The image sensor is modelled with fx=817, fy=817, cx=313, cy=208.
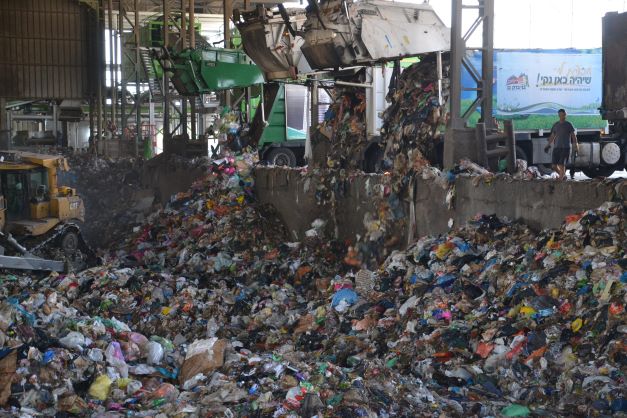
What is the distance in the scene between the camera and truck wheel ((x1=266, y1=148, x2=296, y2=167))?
737 inches

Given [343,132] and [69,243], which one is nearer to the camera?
[69,243]

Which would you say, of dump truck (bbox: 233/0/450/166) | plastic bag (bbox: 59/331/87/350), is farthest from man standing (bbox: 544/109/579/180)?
plastic bag (bbox: 59/331/87/350)

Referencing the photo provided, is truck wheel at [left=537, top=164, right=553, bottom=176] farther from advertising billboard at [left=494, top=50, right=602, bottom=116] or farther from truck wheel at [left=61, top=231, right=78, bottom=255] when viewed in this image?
truck wheel at [left=61, top=231, right=78, bottom=255]

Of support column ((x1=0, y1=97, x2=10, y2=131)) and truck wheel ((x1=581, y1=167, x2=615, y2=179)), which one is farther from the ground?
support column ((x1=0, y1=97, x2=10, y2=131))

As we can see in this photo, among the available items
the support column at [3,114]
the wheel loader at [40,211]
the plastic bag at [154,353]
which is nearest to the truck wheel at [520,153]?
the wheel loader at [40,211]

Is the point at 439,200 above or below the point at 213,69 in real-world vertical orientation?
below

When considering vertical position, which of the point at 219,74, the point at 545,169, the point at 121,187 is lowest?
the point at 121,187

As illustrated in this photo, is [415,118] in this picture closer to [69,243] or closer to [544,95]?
[69,243]

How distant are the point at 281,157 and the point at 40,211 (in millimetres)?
7917

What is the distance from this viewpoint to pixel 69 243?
1208 cm

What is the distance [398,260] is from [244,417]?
11.5 feet

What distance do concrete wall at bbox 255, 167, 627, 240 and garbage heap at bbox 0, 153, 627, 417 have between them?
0.22 m

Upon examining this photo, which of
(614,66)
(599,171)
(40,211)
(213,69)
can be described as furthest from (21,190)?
(599,171)

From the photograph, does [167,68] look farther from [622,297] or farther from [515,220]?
[622,297]
